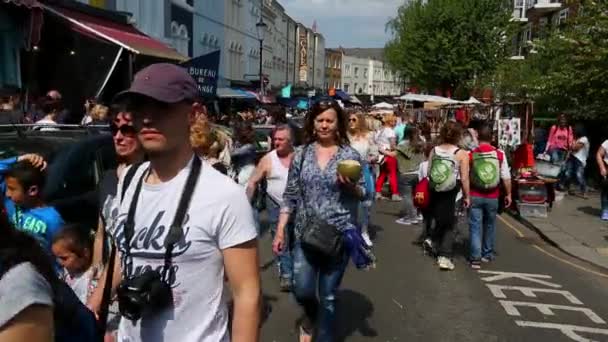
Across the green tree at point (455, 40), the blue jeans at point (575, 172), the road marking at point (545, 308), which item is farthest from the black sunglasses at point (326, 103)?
the green tree at point (455, 40)

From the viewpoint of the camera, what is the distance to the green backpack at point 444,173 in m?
7.23

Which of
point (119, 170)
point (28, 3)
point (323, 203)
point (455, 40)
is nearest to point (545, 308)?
point (323, 203)

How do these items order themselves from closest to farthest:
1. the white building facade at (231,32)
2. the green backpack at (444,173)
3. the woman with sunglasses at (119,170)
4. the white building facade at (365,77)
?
the woman with sunglasses at (119,170)
the green backpack at (444,173)
the white building facade at (231,32)
the white building facade at (365,77)

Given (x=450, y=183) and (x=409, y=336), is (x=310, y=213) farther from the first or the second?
(x=450, y=183)

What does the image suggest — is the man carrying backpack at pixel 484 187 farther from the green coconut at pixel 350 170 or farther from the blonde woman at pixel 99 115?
the blonde woman at pixel 99 115

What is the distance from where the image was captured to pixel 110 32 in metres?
12.1

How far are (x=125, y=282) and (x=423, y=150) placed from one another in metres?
9.03

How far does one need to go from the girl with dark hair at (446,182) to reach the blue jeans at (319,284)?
327cm

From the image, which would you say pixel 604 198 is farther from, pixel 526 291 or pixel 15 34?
pixel 15 34

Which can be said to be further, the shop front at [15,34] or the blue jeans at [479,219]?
the shop front at [15,34]

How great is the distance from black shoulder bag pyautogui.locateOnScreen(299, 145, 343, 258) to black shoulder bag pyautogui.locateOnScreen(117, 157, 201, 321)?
208cm

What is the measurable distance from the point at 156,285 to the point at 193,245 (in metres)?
0.17

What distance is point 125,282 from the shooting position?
2090 millimetres

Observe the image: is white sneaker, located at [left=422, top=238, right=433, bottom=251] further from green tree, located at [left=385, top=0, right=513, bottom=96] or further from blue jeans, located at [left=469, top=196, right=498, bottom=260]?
green tree, located at [left=385, top=0, right=513, bottom=96]
